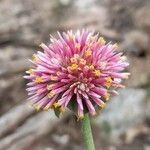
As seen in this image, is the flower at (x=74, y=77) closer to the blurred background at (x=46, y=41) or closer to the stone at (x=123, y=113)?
the blurred background at (x=46, y=41)

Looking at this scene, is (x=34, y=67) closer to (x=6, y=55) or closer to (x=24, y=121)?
(x=24, y=121)

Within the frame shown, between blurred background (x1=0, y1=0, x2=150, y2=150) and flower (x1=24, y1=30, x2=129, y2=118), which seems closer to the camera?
flower (x1=24, y1=30, x2=129, y2=118)

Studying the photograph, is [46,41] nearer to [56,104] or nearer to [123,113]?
[123,113]

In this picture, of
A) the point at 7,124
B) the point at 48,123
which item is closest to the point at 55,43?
the point at 7,124

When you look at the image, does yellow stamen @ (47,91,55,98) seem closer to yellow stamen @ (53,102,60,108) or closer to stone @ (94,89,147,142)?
yellow stamen @ (53,102,60,108)

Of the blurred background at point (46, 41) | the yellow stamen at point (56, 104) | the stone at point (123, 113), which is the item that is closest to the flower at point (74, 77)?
the yellow stamen at point (56, 104)

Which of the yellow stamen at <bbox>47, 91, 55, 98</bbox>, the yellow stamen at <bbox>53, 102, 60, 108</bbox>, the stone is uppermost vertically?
the yellow stamen at <bbox>47, 91, 55, 98</bbox>

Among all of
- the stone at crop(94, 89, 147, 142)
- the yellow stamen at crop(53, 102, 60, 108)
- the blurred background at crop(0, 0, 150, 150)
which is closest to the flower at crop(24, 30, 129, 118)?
the yellow stamen at crop(53, 102, 60, 108)
